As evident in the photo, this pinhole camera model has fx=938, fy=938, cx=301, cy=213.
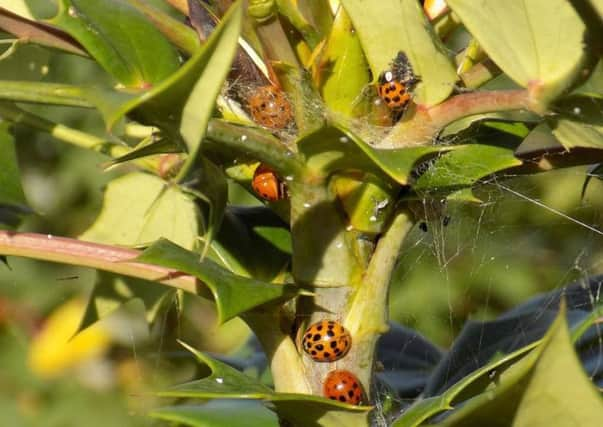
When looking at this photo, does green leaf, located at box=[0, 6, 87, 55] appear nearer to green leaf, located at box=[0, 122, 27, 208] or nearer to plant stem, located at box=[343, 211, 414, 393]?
green leaf, located at box=[0, 122, 27, 208]

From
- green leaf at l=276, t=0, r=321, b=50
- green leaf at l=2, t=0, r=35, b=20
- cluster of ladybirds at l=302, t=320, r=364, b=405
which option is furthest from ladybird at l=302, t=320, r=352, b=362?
green leaf at l=2, t=0, r=35, b=20

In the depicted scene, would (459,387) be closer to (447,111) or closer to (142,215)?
(447,111)

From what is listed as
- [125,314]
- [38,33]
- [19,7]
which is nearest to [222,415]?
[38,33]

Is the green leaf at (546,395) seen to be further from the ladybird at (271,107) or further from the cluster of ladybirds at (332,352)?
the ladybird at (271,107)

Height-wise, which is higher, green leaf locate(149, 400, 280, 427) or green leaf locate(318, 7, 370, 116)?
green leaf locate(318, 7, 370, 116)

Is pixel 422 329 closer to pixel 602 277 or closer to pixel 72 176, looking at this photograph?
pixel 602 277

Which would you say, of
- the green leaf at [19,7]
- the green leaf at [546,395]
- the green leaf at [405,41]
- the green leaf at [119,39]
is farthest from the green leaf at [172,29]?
the green leaf at [546,395]

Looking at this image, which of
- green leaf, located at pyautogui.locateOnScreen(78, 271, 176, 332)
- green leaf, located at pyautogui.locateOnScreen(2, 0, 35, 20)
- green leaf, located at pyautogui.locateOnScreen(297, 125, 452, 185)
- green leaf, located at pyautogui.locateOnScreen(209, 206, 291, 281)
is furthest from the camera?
green leaf, located at pyautogui.locateOnScreen(78, 271, 176, 332)
